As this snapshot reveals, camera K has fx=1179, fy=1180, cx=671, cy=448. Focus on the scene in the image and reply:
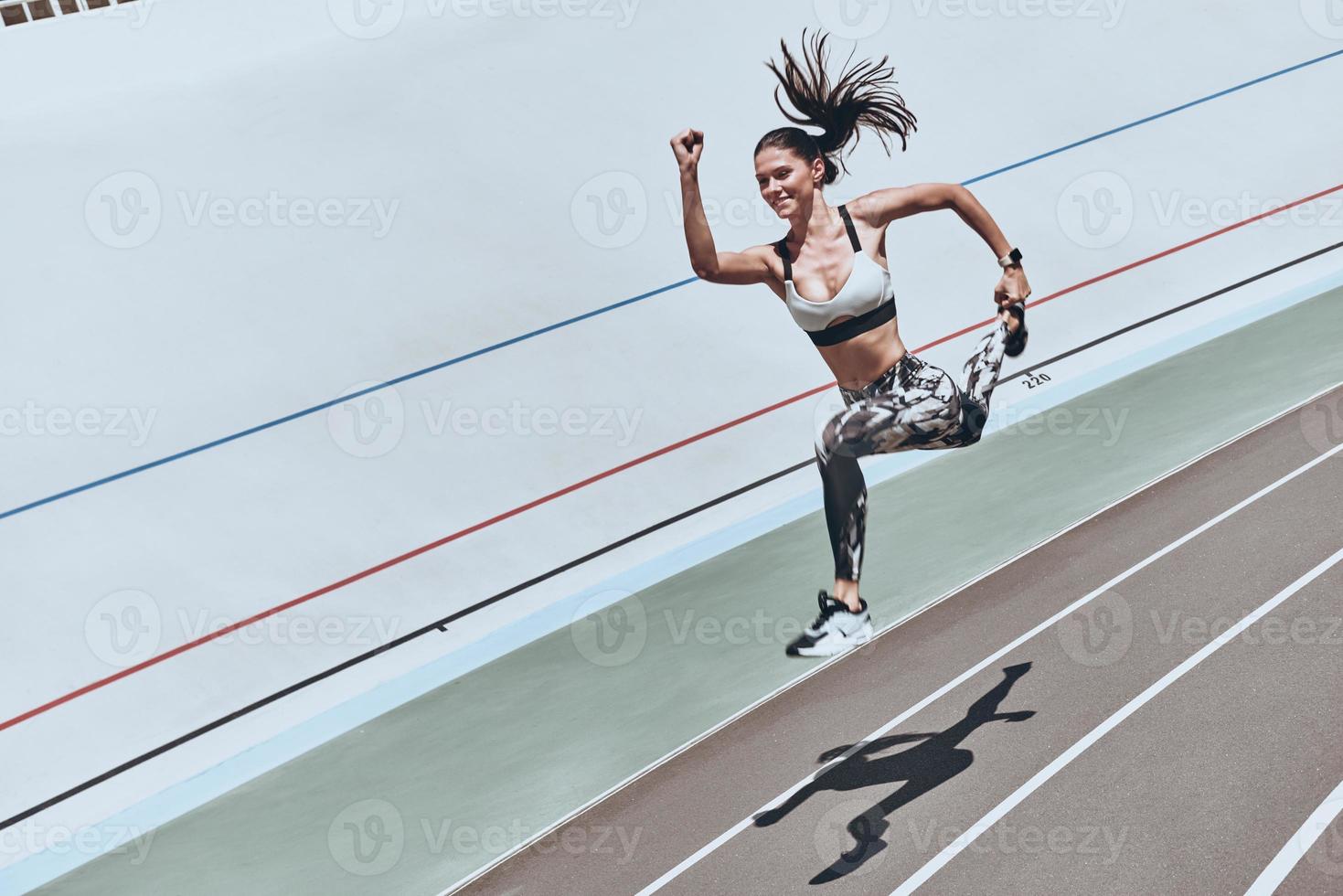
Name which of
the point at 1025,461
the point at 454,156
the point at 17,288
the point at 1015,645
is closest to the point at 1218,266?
the point at 1025,461

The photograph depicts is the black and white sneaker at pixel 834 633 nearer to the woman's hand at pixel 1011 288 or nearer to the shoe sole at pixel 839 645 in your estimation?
the shoe sole at pixel 839 645

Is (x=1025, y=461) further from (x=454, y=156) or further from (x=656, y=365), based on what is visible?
(x=454, y=156)

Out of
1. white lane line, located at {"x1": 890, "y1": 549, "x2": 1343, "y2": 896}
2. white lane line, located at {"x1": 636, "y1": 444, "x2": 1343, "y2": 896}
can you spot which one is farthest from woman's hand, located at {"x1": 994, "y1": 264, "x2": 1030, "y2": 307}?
white lane line, located at {"x1": 890, "y1": 549, "x2": 1343, "y2": 896}

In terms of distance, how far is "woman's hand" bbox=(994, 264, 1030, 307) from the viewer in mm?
7992

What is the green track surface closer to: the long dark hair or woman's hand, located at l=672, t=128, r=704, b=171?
the long dark hair

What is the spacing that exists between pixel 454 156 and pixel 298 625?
16.4ft

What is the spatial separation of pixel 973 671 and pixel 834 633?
96 cm

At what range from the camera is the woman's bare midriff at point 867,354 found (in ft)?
24.8

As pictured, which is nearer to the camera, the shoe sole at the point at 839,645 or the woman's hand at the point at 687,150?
the woman's hand at the point at 687,150

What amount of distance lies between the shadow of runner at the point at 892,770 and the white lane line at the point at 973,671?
5cm

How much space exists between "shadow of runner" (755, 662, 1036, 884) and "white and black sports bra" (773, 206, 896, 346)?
2.44m

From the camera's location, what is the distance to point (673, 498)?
9.05 meters

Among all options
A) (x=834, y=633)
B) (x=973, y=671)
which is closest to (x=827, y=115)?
(x=834, y=633)

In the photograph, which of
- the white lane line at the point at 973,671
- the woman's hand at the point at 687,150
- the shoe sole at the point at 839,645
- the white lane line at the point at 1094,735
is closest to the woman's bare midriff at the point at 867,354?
the woman's hand at the point at 687,150
